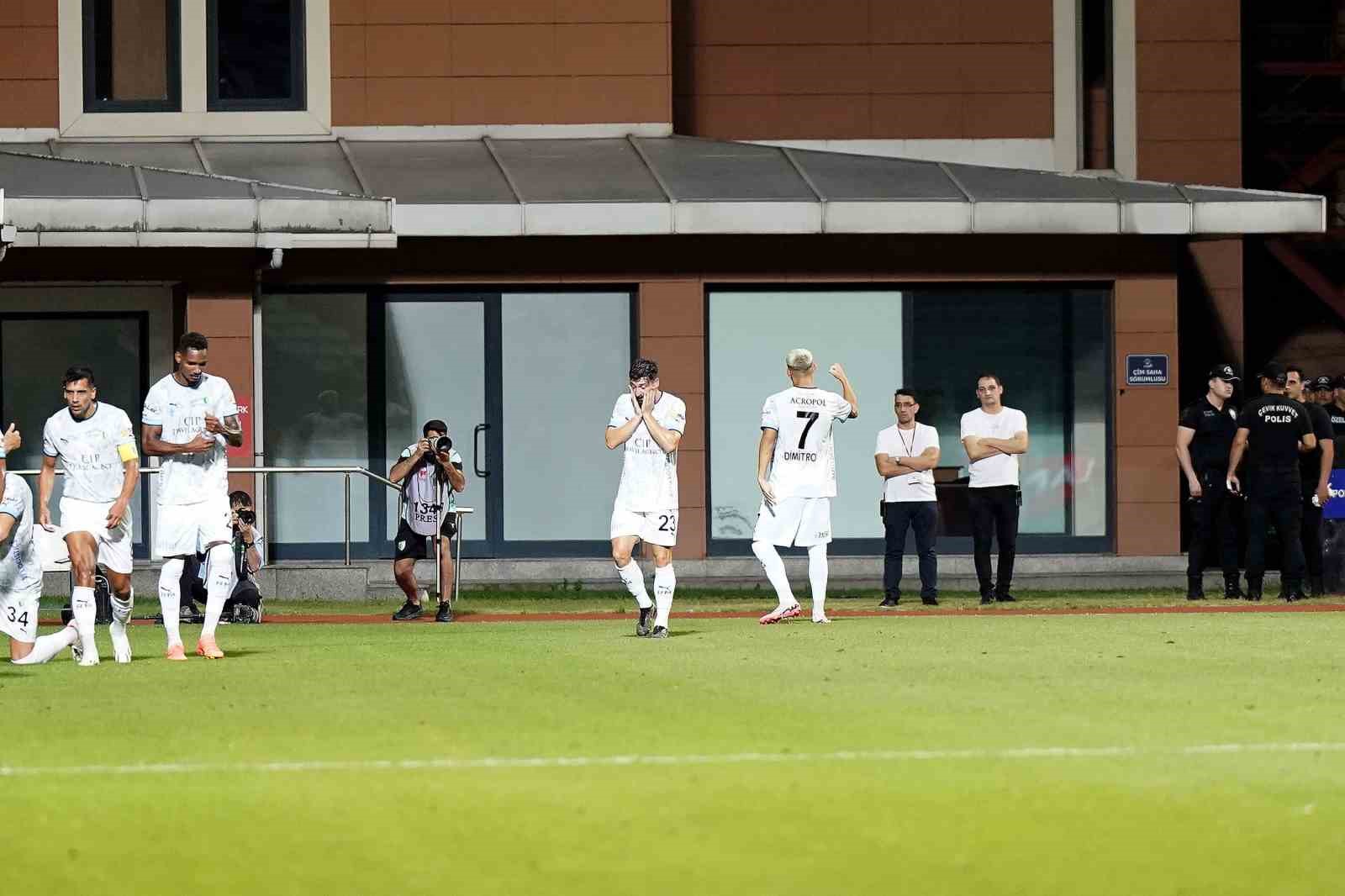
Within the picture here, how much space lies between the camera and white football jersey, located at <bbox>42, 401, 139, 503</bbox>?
44.6ft

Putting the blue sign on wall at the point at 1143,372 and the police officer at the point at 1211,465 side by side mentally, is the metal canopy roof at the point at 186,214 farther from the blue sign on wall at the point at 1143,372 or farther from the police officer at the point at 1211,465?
the blue sign on wall at the point at 1143,372

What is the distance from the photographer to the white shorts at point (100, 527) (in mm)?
13625

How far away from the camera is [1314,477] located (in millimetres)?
20703

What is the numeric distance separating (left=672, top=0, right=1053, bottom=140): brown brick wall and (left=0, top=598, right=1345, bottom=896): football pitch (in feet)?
43.8

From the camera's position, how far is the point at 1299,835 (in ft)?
22.4

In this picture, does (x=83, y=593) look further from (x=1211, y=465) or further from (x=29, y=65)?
(x=29, y=65)

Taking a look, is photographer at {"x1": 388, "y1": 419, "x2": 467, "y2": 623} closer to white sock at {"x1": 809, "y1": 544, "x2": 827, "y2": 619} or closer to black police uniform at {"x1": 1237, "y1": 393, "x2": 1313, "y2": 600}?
white sock at {"x1": 809, "y1": 544, "x2": 827, "y2": 619}

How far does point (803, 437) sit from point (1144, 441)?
9139mm

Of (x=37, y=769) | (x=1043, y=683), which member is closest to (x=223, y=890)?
(x=37, y=769)

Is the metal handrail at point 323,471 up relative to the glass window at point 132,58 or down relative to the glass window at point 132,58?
down

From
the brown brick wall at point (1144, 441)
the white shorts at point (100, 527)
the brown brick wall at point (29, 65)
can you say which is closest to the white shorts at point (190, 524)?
the white shorts at point (100, 527)

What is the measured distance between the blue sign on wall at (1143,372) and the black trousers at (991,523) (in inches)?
216

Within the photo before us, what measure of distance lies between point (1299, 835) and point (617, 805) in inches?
83.1

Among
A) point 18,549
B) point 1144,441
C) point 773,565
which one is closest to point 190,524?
point 18,549
